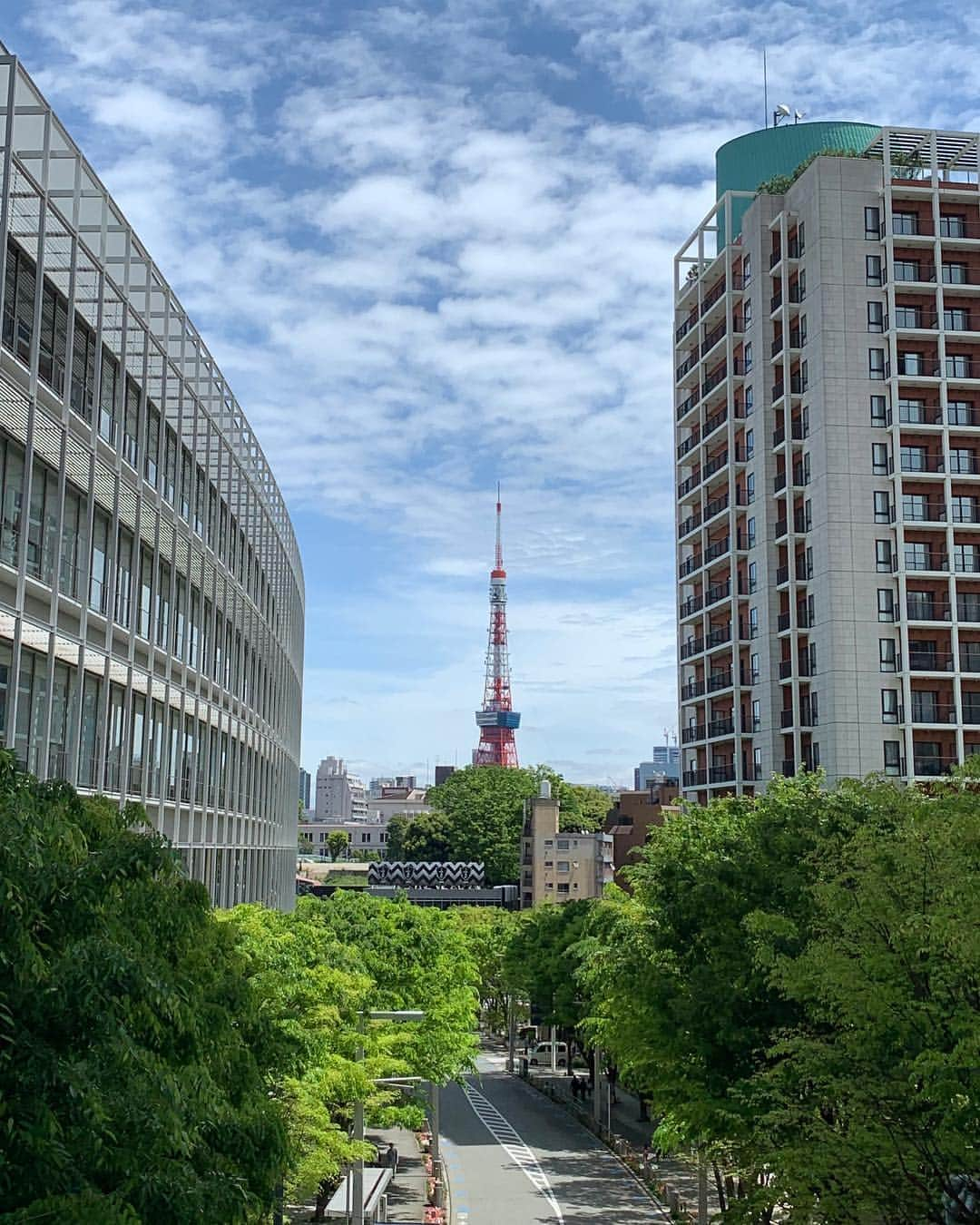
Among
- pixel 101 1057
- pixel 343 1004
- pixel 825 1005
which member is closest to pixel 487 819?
pixel 343 1004

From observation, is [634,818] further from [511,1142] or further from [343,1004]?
[343,1004]

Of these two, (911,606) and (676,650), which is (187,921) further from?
(676,650)

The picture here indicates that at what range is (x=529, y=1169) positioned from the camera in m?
41.8

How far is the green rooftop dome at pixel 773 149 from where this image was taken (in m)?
66.6

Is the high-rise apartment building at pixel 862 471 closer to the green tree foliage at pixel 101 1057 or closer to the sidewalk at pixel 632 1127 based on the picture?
the sidewalk at pixel 632 1127

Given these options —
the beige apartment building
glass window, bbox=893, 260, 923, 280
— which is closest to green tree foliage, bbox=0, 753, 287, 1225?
glass window, bbox=893, 260, 923, 280

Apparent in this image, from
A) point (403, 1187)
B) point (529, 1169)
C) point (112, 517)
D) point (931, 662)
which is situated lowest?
point (529, 1169)

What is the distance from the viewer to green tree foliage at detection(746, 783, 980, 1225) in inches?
655

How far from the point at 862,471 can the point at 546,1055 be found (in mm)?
37808

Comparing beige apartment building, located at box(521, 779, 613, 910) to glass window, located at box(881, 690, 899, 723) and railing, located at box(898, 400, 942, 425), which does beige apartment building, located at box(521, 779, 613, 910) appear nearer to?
glass window, located at box(881, 690, 899, 723)

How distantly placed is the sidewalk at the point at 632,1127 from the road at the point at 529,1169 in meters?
0.71

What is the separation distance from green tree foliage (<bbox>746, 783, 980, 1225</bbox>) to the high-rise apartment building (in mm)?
33920

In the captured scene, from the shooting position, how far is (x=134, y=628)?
2770 cm

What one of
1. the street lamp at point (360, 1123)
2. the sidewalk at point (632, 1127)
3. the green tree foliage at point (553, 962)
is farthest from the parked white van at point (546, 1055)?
the street lamp at point (360, 1123)
